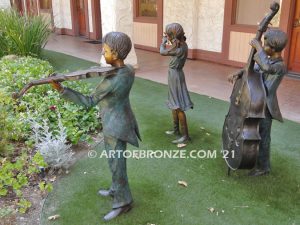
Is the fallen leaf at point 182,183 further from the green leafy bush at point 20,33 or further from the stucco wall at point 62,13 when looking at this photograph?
the stucco wall at point 62,13

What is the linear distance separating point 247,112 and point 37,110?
2957 millimetres

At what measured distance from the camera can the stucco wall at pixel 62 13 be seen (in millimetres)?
14398

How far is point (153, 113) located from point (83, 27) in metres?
9.64

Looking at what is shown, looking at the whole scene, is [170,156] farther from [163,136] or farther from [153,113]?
[153,113]

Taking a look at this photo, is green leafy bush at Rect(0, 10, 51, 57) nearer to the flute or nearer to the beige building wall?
the beige building wall

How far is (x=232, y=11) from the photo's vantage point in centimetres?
855

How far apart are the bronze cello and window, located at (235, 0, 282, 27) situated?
5.28 m

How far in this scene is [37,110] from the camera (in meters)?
4.74

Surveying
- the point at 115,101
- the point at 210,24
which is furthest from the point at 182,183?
the point at 210,24

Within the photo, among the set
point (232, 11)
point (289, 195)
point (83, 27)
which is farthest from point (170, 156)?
point (83, 27)

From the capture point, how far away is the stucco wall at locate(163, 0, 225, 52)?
895cm

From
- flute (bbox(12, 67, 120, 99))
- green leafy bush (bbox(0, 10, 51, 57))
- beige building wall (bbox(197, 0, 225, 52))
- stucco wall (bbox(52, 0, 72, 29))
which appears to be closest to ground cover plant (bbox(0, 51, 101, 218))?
flute (bbox(12, 67, 120, 99))

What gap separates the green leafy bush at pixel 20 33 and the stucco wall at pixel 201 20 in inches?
144

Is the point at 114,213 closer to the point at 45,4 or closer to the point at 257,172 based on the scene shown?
the point at 257,172
